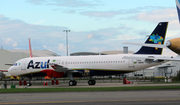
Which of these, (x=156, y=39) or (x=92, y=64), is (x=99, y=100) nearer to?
(x=156, y=39)

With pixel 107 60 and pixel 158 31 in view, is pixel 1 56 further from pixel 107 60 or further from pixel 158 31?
pixel 158 31

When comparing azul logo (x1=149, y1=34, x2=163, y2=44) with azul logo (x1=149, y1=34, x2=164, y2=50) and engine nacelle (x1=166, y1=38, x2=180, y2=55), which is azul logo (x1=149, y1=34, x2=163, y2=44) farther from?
engine nacelle (x1=166, y1=38, x2=180, y2=55)

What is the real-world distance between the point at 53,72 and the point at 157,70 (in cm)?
4299

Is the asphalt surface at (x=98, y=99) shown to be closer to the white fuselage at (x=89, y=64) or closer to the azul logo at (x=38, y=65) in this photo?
the white fuselage at (x=89, y=64)

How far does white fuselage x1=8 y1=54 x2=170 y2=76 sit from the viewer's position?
3006cm

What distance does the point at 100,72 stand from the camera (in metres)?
31.8

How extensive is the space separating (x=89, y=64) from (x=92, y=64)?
436 millimetres

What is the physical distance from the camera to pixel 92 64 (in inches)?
1270

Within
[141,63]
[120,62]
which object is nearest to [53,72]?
[120,62]

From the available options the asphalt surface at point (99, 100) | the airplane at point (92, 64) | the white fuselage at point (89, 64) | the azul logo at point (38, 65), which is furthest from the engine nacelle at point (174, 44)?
the azul logo at point (38, 65)

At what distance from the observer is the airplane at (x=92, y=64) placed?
29728 mm

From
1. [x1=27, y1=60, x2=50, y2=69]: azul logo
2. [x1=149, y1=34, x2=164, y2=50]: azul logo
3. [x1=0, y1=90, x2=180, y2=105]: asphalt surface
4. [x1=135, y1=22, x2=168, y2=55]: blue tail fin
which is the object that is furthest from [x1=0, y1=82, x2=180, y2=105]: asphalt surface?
[x1=27, y1=60, x2=50, y2=69]: azul logo

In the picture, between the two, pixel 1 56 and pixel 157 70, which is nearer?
pixel 157 70

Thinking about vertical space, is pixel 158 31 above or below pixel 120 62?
above
